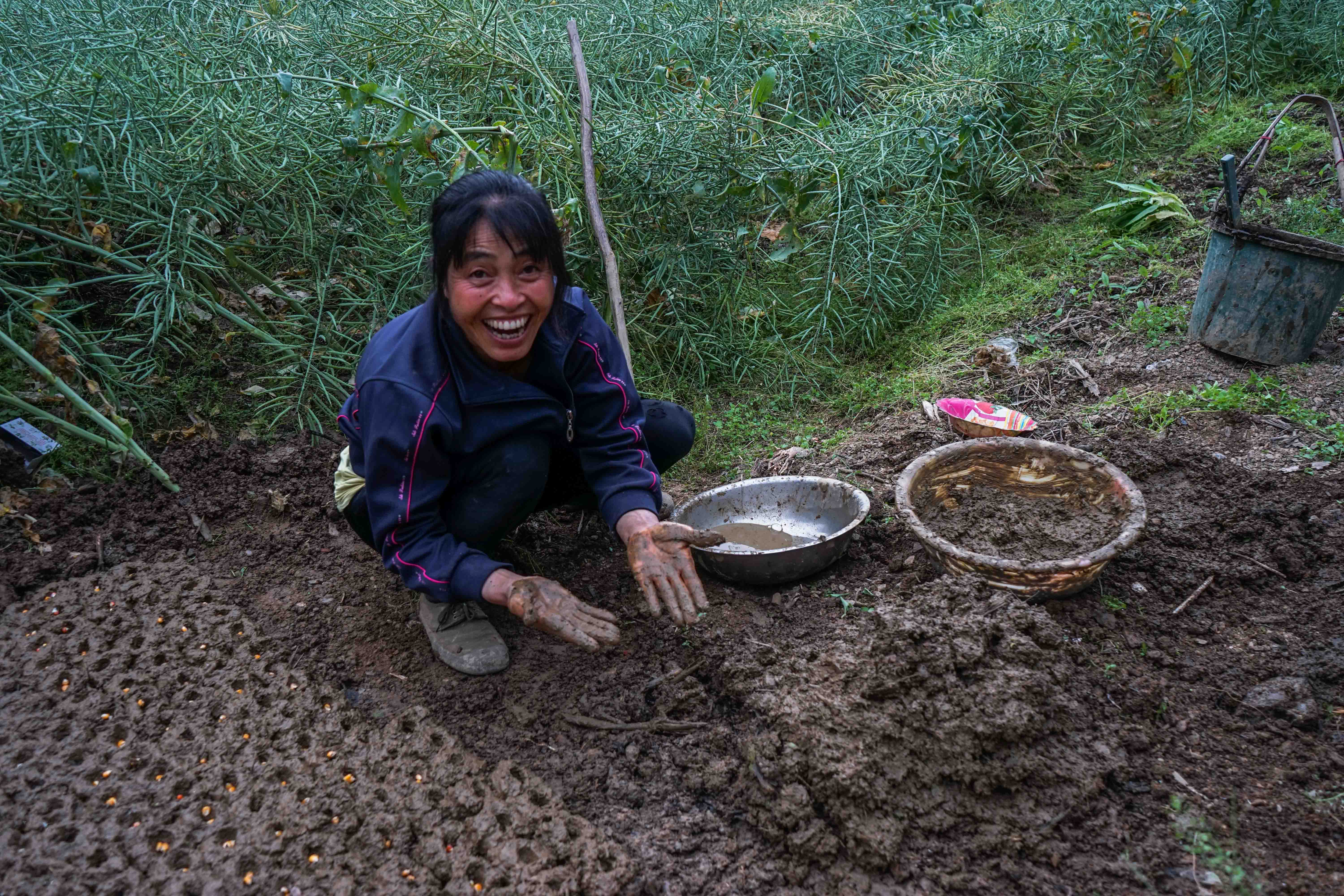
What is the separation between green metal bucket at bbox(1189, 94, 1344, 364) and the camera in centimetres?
275

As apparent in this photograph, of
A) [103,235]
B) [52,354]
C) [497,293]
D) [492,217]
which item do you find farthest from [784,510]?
[103,235]

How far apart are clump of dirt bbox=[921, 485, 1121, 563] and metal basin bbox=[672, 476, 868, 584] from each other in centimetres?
23

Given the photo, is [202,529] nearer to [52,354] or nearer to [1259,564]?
[52,354]

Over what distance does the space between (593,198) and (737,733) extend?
187 cm

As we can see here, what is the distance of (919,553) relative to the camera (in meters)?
2.27

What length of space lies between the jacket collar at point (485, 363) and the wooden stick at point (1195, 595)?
61.3 inches

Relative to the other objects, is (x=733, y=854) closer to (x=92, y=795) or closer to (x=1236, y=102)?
→ (x=92, y=795)

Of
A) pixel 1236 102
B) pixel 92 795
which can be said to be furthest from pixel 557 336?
pixel 1236 102

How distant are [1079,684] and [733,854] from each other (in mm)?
813

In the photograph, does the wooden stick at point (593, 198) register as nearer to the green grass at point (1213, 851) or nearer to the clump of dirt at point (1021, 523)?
A: the clump of dirt at point (1021, 523)

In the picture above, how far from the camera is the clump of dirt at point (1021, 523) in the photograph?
7.14 feet

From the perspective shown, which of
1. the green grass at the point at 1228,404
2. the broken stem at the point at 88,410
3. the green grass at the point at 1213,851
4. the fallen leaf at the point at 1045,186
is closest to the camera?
the green grass at the point at 1213,851

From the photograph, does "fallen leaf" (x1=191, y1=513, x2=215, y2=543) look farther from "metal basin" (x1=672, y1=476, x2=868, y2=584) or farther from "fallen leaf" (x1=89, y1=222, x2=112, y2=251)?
"metal basin" (x1=672, y1=476, x2=868, y2=584)

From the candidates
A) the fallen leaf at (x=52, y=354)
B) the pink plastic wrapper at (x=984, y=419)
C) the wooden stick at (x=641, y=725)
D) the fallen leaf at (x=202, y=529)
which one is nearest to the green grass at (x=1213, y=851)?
the wooden stick at (x=641, y=725)
